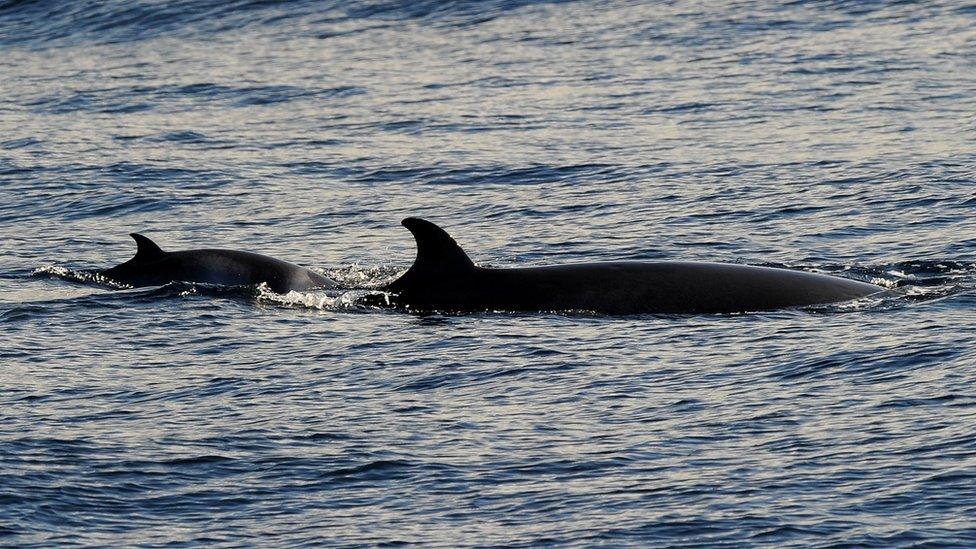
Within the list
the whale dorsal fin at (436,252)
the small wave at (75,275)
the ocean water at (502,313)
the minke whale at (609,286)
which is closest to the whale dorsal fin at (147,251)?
the small wave at (75,275)

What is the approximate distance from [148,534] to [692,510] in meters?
3.19

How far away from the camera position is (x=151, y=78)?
37312mm

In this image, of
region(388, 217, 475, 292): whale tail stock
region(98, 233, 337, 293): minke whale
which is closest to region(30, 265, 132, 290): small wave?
region(98, 233, 337, 293): minke whale

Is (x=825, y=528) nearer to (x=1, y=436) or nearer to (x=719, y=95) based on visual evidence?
(x=1, y=436)

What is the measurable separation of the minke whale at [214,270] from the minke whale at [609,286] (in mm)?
1761

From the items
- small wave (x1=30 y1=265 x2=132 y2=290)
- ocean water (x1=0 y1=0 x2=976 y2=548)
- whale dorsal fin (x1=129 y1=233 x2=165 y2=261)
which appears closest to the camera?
ocean water (x1=0 y1=0 x2=976 y2=548)

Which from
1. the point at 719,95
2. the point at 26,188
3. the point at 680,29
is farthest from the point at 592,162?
the point at 680,29

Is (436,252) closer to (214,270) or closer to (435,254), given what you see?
(435,254)

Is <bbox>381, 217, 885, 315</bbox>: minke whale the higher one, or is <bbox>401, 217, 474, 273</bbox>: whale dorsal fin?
<bbox>401, 217, 474, 273</bbox>: whale dorsal fin

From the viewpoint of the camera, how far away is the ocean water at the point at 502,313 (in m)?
11.5

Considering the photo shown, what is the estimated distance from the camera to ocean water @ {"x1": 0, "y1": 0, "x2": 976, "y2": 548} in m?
11.5

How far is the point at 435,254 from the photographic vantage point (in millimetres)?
16703

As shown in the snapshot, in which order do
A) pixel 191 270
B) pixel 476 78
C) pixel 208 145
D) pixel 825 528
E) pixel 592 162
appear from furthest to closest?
1. pixel 476 78
2. pixel 208 145
3. pixel 592 162
4. pixel 191 270
5. pixel 825 528

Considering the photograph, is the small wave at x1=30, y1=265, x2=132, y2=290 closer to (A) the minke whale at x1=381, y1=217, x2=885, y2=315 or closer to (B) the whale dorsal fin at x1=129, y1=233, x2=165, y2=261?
(B) the whale dorsal fin at x1=129, y1=233, x2=165, y2=261
